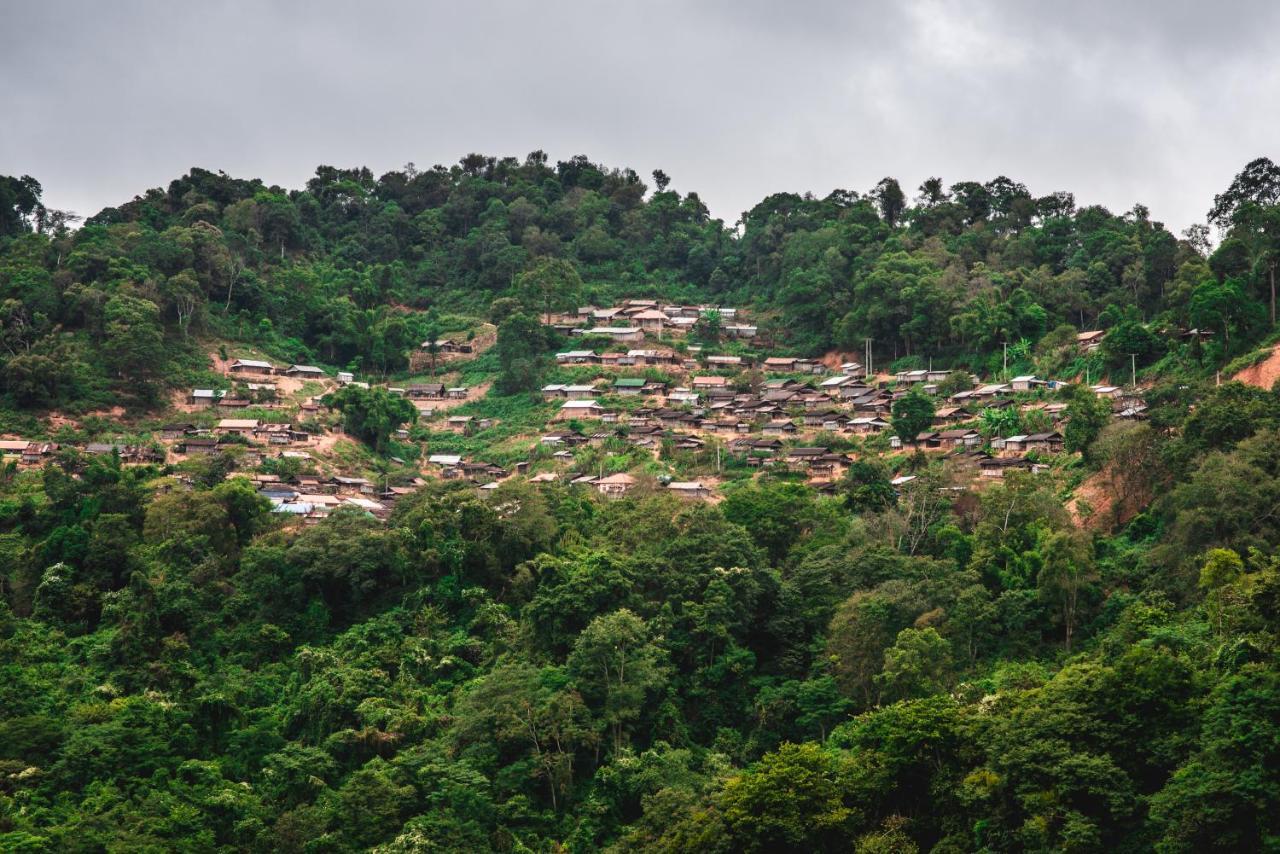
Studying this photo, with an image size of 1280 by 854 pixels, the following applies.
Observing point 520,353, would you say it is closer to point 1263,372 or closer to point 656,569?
point 656,569

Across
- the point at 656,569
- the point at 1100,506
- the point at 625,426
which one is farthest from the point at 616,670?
the point at 625,426

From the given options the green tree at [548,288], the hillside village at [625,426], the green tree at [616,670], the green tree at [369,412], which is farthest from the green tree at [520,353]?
the green tree at [616,670]

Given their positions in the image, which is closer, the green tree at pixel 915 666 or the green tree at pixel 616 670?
the green tree at pixel 915 666

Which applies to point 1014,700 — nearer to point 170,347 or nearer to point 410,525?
point 410,525

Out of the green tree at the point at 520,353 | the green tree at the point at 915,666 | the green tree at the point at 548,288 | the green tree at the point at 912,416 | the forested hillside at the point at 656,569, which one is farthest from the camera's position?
the green tree at the point at 548,288

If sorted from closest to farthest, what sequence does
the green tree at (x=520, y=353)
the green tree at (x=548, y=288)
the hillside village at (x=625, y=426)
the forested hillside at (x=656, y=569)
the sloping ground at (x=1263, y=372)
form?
the forested hillside at (x=656, y=569) → the sloping ground at (x=1263, y=372) → the hillside village at (x=625, y=426) → the green tree at (x=520, y=353) → the green tree at (x=548, y=288)

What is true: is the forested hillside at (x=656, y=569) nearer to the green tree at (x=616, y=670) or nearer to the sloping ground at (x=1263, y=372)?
the green tree at (x=616, y=670)

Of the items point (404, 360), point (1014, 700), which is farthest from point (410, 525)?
point (404, 360)
